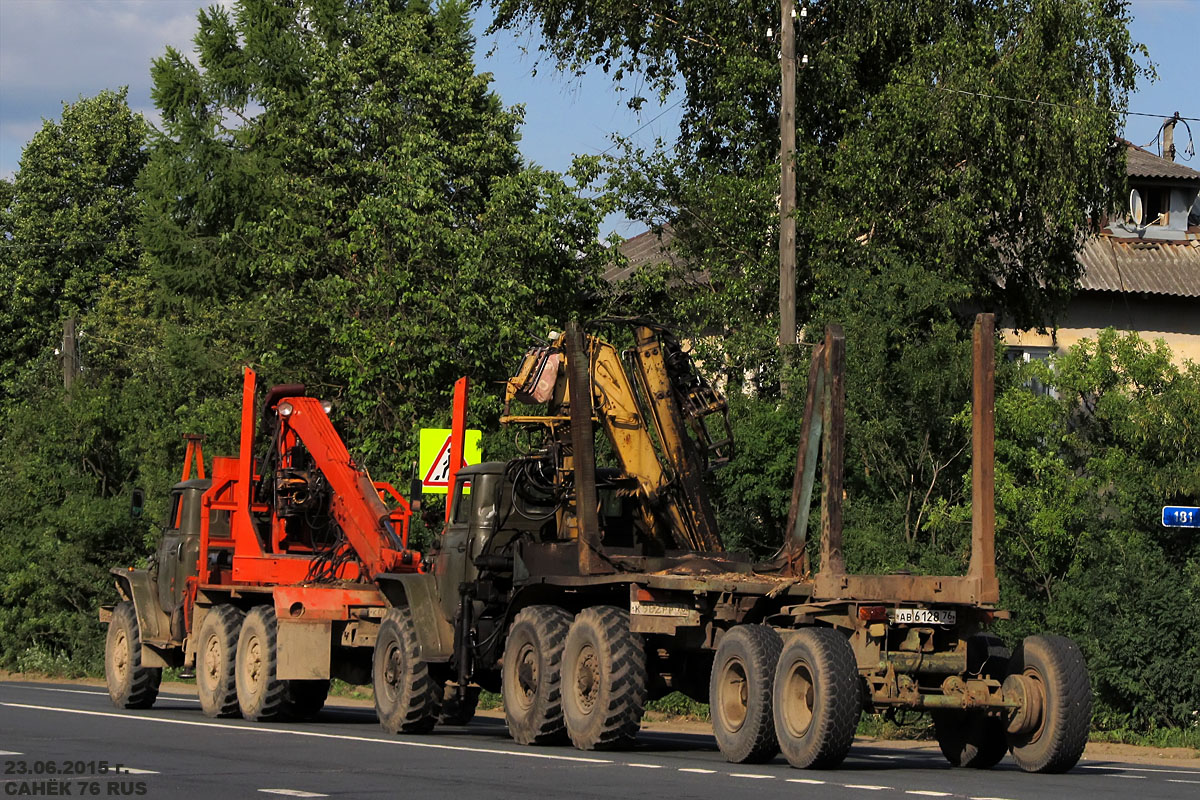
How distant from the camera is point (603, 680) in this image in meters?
16.0

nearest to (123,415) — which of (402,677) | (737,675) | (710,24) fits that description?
(710,24)

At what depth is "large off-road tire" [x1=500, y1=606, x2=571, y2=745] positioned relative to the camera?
1688 cm

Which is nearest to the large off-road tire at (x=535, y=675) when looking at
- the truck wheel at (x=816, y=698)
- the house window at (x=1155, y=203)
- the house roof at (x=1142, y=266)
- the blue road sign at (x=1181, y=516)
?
the truck wheel at (x=816, y=698)

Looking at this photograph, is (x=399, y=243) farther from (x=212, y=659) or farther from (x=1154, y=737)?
(x=1154, y=737)

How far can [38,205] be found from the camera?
62562 millimetres

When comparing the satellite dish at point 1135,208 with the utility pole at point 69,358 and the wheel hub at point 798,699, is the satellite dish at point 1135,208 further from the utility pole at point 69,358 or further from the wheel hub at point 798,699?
the wheel hub at point 798,699

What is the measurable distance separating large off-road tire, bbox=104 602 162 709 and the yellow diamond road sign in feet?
14.0

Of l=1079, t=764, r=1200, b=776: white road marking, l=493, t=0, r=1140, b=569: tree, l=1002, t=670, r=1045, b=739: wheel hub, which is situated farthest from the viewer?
l=493, t=0, r=1140, b=569: tree

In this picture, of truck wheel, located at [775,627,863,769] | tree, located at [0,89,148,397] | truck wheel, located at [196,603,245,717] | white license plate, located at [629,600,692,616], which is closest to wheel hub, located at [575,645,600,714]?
white license plate, located at [629,600,692,616]

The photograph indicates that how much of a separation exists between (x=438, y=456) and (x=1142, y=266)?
21.5 m

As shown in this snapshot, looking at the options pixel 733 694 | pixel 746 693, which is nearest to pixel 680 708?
pixel 733 694

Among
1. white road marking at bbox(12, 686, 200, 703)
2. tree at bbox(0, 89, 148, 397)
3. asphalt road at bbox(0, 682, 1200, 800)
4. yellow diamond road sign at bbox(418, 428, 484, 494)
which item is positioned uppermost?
tree at bbox(0, 89, 148, 397)

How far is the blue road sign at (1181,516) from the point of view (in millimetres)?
22641

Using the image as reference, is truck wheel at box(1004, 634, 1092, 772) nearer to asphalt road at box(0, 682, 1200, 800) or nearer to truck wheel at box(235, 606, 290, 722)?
asphalt road at box(0, 682, 1200, 800)
